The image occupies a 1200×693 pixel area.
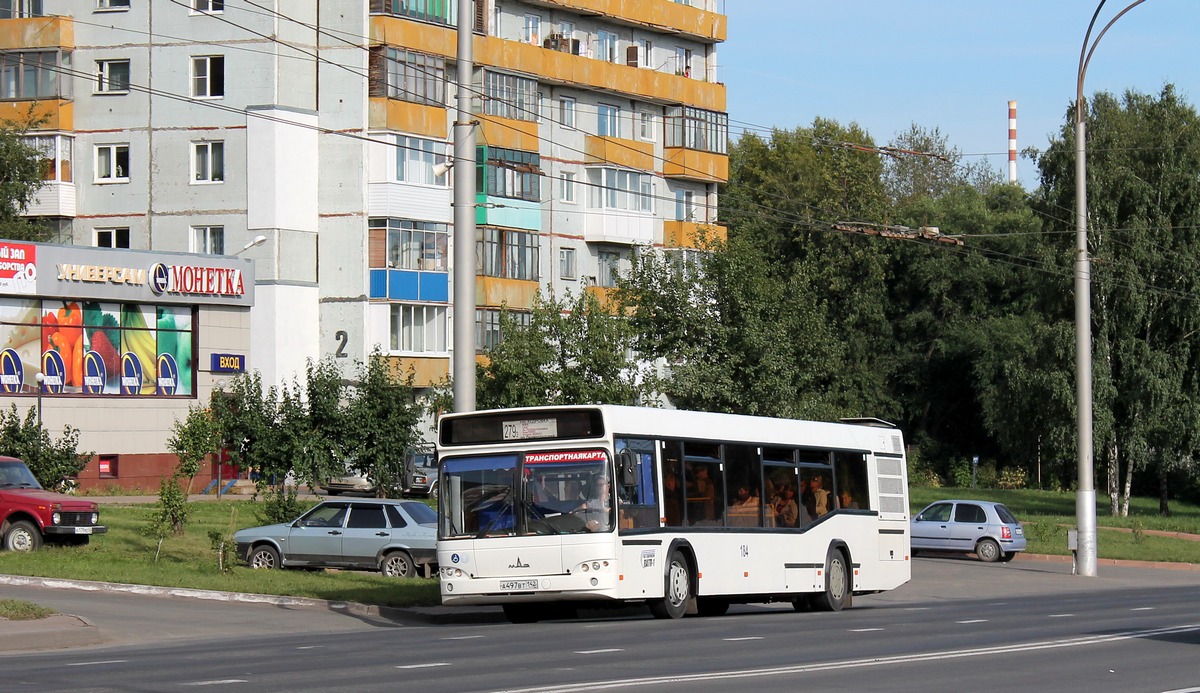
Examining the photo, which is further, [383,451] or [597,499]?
[383,451]

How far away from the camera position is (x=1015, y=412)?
61969 millimetres

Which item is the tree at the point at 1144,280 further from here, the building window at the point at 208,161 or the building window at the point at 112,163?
the building window at the point at 112,163

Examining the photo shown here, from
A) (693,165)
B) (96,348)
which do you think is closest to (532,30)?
(693,165)

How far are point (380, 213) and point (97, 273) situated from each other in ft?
40.3

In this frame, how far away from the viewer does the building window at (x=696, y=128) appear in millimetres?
75938

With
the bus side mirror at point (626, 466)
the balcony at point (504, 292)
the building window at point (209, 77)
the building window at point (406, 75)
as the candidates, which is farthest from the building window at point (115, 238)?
the bus side mirror at point (626, 466)

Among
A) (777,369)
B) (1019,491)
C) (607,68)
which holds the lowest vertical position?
(1019,491)

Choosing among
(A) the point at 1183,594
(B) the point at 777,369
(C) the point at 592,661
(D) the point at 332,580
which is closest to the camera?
(C) the point at 592,661

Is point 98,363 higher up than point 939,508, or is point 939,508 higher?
point 98,363

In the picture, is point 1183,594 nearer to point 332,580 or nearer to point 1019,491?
point 332,580

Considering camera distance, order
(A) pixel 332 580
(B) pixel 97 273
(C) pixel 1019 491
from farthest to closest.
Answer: (C) pixel 1019 491 → (B) pixel 97 273 → (A) pixel 332 580

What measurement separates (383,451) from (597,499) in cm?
1577

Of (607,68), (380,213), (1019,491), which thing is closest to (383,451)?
(380,213)

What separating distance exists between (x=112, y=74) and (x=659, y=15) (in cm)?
2487
